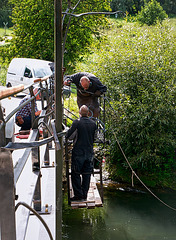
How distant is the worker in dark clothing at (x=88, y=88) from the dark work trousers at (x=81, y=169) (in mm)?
1491

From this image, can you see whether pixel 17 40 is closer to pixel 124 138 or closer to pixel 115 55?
pixel 115 55

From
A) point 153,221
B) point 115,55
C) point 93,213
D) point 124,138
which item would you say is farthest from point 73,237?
point 115,55

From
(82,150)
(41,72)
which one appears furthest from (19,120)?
(41,72)

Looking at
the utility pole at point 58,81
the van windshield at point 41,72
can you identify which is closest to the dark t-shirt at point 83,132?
the utility pole at point 58,81

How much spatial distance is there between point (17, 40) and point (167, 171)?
1270 centimetres

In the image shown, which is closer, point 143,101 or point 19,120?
point 19,120

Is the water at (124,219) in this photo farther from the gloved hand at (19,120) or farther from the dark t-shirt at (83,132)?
the dark t-shirt at (83,132)

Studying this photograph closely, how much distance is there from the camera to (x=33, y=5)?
21359mm

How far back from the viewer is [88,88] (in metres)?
7.83

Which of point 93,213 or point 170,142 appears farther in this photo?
point 170,142

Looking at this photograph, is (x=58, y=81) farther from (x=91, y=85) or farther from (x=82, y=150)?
(x=91, y=85)

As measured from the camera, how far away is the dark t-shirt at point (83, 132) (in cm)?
638

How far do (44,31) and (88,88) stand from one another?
1401cm

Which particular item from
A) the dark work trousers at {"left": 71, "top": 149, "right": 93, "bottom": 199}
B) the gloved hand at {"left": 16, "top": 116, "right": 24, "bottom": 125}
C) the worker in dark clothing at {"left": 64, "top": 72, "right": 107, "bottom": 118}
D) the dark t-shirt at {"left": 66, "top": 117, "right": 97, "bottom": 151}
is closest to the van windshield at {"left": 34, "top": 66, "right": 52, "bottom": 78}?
the worker in dark clothing at {"left": 64, "top": 72, "right": 107, "bottom": 118}
